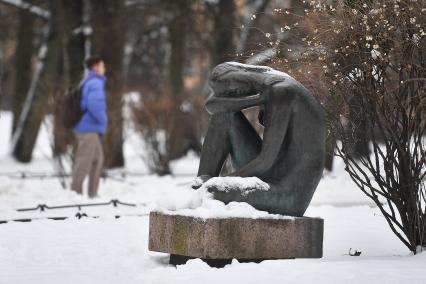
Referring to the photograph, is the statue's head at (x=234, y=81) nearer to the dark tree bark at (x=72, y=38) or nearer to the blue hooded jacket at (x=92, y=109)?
the blue hooded jacket at (x=92, y=109)

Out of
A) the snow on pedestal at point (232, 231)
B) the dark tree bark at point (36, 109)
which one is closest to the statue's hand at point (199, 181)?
the snow on pedestal at point (232, 231)

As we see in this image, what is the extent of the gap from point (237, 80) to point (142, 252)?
1660 mm

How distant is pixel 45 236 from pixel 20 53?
14.5 meters

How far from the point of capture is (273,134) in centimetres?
669

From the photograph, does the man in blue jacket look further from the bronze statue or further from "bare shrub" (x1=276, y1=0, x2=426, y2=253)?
"bare shrub" (x1=276, y1=0, x2=426, y2=253)

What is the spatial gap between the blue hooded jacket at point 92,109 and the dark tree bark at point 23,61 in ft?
31.2

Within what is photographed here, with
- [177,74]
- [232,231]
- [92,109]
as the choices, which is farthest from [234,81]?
[177,74]

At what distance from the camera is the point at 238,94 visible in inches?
276

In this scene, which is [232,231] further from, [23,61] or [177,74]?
[177,74]

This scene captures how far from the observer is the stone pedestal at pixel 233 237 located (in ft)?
20.4

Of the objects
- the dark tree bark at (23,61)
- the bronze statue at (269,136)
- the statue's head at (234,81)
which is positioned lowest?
the bronze statue at (269,136)

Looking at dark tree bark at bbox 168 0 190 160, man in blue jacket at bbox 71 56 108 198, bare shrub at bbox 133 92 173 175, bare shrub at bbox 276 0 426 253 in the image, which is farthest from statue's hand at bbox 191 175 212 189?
dark tree bark at bbox 168 0 190 160

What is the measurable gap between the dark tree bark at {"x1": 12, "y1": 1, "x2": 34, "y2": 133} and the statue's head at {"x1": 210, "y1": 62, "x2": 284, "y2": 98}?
14.9 metres

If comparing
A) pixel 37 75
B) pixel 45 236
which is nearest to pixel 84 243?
pixel 45 236
